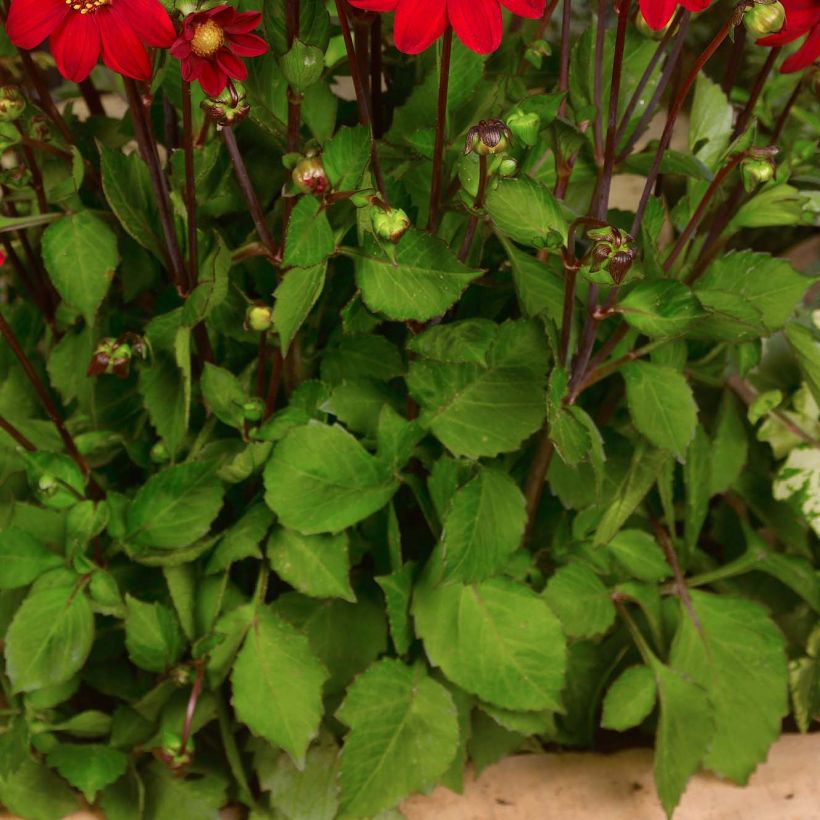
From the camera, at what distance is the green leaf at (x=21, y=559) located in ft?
2.13

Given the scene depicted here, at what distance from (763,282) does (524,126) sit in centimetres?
21

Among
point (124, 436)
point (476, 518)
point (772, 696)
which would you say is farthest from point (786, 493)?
point (124, 436)

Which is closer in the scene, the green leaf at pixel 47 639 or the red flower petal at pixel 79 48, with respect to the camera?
the red flower petal at pixel 79 48

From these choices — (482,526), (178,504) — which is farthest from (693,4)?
(178,504)

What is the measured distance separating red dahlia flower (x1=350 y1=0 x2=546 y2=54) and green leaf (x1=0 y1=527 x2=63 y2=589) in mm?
402

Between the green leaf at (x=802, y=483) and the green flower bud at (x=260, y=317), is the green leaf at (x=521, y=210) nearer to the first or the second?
the green flower bud at (x=260, y=317)

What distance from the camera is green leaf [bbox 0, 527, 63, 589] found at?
648 millimetres

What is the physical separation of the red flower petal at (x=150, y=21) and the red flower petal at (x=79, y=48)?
0.8 inches

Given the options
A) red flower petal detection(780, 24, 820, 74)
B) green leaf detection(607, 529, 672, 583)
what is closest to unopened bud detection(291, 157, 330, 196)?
red flower petal detection(780, 24, 820, 74)

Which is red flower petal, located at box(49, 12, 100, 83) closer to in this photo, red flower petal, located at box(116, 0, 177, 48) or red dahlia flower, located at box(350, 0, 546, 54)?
red flower petal, located at box(116, 0, 177, 48)

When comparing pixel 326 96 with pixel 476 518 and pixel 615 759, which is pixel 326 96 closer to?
pixel 476 518

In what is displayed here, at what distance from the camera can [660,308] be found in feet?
1.85

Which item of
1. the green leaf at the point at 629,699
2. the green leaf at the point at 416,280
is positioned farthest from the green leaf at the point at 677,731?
the green leaf at the point at 416,280

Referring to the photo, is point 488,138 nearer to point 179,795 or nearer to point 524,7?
point 524,7
